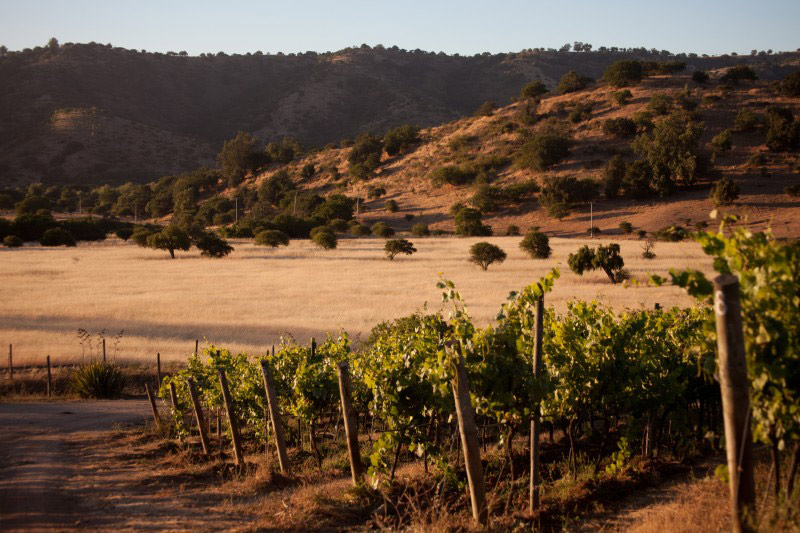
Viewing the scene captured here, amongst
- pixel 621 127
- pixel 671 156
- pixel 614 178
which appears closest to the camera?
pixel 671 156

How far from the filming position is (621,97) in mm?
91500

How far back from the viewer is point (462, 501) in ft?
26.7

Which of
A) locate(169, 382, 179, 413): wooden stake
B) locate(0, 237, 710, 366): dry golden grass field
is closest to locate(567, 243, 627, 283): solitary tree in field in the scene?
locate(0, 237, 710, 366): dry golden grass field

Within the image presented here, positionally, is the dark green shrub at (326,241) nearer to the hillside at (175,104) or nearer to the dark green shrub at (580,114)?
the dark green shrub at (580,114)

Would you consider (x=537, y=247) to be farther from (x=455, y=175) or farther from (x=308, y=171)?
(x=308, y=171)

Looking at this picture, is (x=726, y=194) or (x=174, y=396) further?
(x=726, y=194)

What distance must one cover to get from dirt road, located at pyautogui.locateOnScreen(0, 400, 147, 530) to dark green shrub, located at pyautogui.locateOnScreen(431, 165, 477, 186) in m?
68.0

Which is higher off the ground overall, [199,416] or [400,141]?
[400,141]

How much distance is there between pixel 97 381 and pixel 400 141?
8838 centimetres

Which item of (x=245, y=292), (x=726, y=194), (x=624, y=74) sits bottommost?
(x=245, y=292)

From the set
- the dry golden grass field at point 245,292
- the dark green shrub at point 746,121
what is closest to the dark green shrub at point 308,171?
the dry golden grass field at point 245,292

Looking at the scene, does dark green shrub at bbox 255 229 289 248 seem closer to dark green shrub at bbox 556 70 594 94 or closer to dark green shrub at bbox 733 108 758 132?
dark green shrub at bbox 733 108 758 132

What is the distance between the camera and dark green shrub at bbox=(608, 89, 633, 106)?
91.4 metres

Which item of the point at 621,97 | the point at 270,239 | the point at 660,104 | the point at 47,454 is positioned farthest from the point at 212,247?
the point at 621,97
